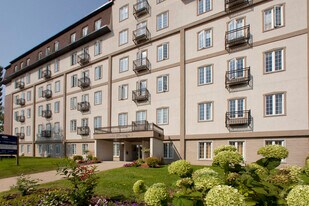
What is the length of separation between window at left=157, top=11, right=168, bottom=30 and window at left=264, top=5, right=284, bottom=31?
10186 millimetres

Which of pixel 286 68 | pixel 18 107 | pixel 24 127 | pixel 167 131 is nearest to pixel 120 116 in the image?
pixel 167 131

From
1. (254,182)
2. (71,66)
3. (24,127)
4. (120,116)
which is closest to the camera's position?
(254,182)

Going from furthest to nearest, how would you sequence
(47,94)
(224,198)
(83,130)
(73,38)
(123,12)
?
(47,94) < (73,38) < (83,130) < (123,12) < (224,198)

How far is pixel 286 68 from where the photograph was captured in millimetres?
20188

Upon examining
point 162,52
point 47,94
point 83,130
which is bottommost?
point 83,130

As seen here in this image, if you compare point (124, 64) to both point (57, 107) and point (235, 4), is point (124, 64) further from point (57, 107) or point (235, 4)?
point (57, 107)

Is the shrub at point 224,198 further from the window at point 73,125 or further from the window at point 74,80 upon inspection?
the window at point 74,80

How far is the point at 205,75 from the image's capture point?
81.3 feet

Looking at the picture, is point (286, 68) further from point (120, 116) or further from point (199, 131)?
point (120, 116)

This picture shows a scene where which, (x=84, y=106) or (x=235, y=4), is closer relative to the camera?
(x=235, y=4)

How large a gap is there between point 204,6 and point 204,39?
10.3ft

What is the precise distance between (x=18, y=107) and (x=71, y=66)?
21240 millimetres

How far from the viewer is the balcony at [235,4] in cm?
2272

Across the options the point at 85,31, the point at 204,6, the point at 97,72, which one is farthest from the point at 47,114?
the point at 204,6
